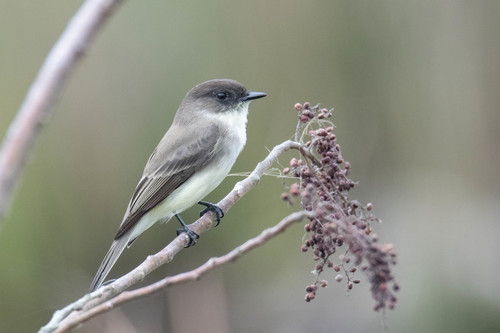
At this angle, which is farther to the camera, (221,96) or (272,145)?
(272,145)

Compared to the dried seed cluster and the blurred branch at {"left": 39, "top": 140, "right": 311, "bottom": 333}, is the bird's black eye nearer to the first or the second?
the dried seed cluster

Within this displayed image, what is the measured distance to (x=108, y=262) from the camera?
9.73 feet

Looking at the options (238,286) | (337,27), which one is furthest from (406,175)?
(238,286)

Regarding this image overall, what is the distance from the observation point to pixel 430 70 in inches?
184

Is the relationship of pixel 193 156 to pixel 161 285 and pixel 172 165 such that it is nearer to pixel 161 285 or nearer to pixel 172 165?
pixel 172 165

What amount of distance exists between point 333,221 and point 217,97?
244cm

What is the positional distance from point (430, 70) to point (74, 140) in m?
2.43

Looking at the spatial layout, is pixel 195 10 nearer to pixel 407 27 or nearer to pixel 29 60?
pixel 29 60

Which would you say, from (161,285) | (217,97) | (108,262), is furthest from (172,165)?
(161,285)

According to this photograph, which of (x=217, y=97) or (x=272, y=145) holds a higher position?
(x=217, y=97)

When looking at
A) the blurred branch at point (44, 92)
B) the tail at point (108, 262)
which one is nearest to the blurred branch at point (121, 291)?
the blurred branch at point (44, 92)

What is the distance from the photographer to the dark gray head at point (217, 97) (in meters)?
3.88

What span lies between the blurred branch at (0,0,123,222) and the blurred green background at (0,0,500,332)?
2.85 m

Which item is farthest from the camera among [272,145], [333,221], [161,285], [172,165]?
[272,145]
